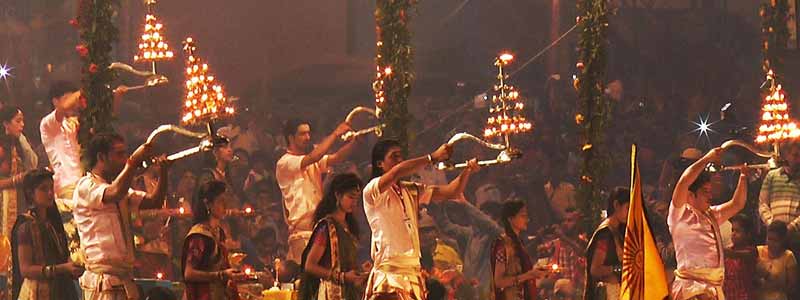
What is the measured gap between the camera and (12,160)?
19.8 m

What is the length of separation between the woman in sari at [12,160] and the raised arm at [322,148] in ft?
9.31

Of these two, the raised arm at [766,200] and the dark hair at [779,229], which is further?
the raised arm at [766,200]

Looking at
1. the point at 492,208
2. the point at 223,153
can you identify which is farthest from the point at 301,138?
the point at 492,208

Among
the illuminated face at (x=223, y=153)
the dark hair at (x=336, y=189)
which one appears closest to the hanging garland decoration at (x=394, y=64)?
the dark hair at (x=336, y=189)

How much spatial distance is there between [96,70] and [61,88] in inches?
92.6

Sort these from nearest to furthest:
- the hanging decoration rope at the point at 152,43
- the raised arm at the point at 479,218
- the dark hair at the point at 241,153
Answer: the hanging decoration rope at the point at 152,43, the raised arm at the point at 479,218, the dark hair at the point at 241,153

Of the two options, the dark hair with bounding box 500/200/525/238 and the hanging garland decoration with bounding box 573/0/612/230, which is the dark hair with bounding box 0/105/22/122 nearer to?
the dark hair with bounding box 500/200/525/238

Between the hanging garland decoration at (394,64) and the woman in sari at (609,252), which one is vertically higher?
the hanging garland decoration at (394,64)

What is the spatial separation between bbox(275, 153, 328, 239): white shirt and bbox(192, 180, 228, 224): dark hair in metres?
3.81

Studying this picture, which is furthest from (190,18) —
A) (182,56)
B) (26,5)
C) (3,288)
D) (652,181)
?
(652,181)

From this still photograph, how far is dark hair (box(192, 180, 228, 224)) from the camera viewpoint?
48.5ft

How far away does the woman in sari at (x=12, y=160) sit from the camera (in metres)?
19.5

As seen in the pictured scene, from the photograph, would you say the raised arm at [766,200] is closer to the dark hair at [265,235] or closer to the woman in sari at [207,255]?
the dark hair at [265,235]

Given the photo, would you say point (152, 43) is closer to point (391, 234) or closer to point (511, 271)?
point (391, 234)
